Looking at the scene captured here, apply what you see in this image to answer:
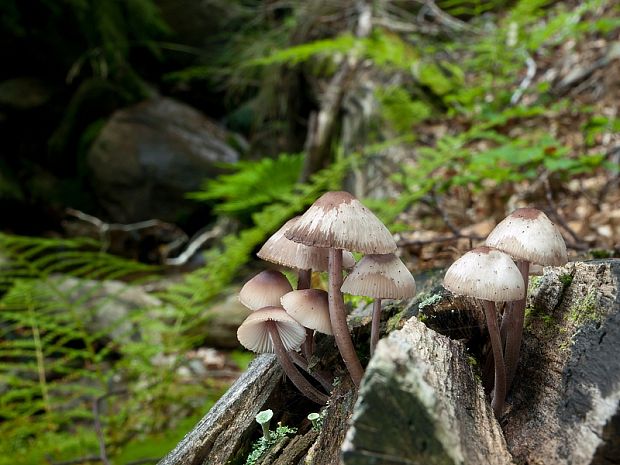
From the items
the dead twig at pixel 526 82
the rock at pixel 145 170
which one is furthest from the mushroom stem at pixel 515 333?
the rock at pixel 145 170

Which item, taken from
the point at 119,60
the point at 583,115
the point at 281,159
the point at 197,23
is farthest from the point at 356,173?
the point at 197,23

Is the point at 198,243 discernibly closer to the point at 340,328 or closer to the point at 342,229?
the point at 340,328

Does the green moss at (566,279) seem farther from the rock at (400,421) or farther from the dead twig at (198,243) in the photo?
the dead twig at (198,243)

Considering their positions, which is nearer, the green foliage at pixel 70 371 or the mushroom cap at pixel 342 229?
the mushroom cap at pixel 342 229

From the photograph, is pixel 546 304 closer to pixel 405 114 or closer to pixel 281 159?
pixel 405 114

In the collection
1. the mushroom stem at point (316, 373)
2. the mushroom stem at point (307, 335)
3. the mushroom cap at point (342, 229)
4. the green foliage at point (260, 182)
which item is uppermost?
the green foliage at point (260, 182)

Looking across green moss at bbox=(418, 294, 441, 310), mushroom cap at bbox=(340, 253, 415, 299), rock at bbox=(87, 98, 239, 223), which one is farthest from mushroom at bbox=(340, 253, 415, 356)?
rock at bbox=(87, 98, 239, 223)
